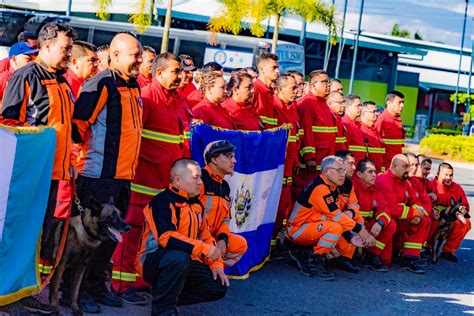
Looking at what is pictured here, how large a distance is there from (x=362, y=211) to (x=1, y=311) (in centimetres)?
544

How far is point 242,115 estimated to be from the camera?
9383mm

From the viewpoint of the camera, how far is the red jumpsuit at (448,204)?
1207cm

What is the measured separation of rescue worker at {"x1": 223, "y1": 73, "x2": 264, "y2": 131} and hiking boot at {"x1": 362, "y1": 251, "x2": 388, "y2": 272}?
2.39 m

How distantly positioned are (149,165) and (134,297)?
111 centimetres

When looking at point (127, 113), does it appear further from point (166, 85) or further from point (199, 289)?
point (199, 289)

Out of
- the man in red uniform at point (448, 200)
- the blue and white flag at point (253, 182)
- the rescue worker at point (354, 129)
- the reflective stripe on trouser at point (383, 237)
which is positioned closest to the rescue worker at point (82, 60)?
the blue and white flag at point (253, 182)

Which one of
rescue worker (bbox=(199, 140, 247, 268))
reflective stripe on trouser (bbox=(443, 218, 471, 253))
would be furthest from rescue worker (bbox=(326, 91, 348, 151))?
rescue worker (bbox=(199, 140, 247, 268))

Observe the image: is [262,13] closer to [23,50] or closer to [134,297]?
[23,50]

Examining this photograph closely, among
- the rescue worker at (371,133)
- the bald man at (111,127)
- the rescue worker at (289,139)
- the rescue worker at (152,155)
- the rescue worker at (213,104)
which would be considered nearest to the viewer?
the bald man at (111,127)

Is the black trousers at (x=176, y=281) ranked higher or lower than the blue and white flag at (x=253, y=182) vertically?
lower

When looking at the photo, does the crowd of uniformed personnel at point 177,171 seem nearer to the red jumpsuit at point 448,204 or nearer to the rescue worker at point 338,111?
the rescue worker at point 338,111

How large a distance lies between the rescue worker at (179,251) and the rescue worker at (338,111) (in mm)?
4598

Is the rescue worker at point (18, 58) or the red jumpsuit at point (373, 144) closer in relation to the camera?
the rescue worker at point (18, 58)

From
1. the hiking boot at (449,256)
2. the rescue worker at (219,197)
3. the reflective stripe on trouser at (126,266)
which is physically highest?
the rescue worker at (219,197)
